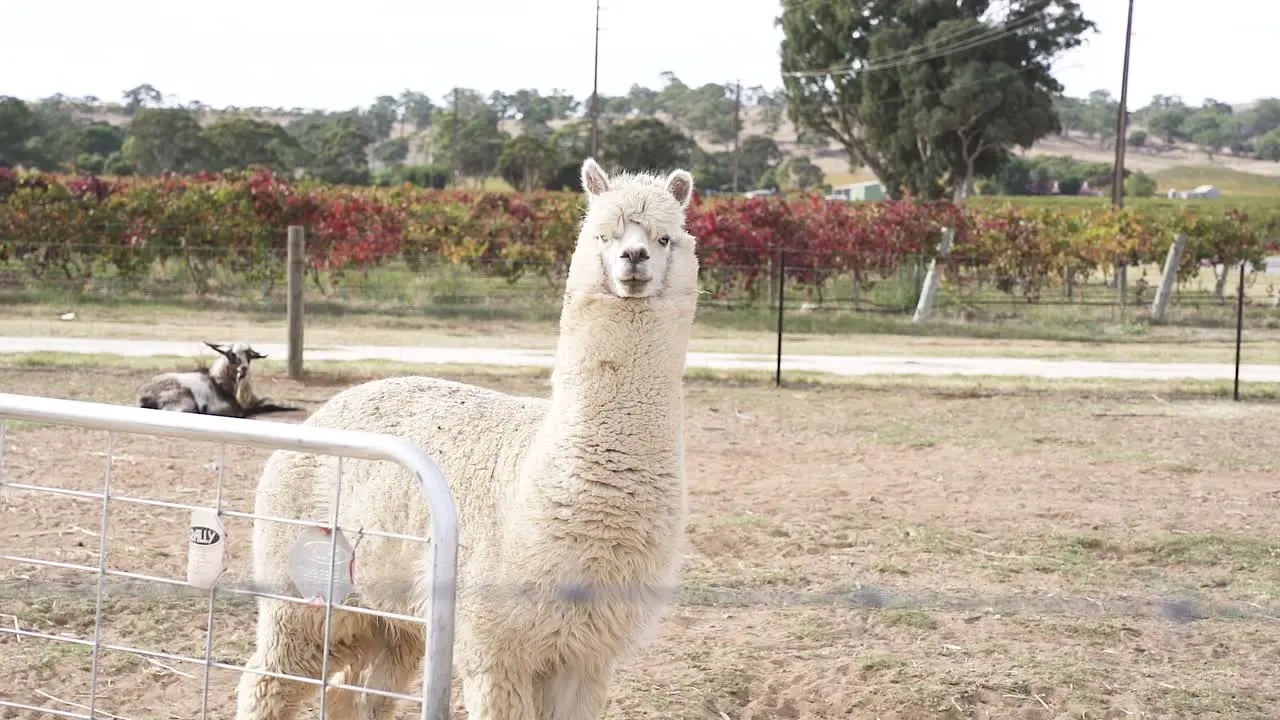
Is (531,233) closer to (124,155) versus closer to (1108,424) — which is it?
(1108,424)

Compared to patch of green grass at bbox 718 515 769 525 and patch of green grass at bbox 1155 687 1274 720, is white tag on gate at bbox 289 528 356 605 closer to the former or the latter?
patch of green grass at bbox 1155 687 1274 720

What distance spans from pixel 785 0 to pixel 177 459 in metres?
43.5

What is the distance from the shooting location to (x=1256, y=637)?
18.5ft

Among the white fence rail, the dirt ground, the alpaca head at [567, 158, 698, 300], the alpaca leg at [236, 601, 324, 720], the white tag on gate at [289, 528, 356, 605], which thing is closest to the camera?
the white fence rail

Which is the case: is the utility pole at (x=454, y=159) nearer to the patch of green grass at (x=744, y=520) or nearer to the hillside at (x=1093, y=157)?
the hillside at (x=1093, y=157)

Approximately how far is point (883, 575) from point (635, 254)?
11.3 feet

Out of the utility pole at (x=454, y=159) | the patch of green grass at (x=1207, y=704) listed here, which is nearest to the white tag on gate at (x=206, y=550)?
the patch of green grass at (x=1207, y=704)

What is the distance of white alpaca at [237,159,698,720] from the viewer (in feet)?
11.4

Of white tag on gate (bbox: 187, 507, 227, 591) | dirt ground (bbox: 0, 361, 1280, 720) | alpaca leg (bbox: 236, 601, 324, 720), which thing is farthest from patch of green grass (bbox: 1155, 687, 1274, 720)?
white tag on gate (bbox: 187, 507, 227, 591)

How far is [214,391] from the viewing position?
10.5 metres

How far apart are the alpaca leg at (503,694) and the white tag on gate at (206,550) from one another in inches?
39.8

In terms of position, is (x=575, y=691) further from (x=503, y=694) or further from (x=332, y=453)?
(x=332, y=453)

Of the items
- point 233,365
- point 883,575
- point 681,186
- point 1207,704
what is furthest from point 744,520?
point 233,365

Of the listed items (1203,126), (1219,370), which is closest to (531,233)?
(1219,370)
